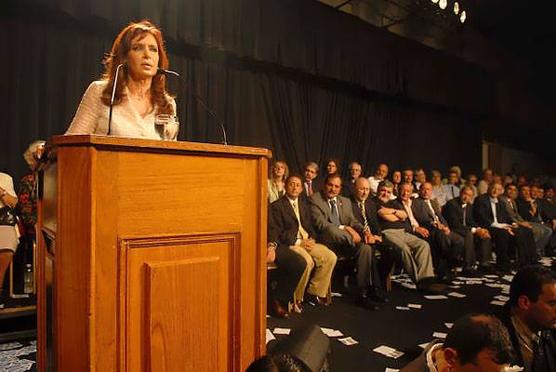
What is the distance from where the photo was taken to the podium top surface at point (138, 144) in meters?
0.86

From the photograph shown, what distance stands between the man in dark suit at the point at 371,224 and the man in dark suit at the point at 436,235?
1.71 feet

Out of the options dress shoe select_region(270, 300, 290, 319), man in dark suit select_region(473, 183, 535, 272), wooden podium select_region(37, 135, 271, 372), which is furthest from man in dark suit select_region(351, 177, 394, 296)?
wooden podium select_region(37, 135, 271, 372)

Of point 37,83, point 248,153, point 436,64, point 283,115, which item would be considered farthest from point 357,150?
point 248,153

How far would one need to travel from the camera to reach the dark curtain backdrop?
4.12 metres

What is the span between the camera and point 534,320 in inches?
67.6

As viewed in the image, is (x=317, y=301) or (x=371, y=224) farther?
(x=371, y=224)

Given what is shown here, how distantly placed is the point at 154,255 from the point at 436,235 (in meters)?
4.53

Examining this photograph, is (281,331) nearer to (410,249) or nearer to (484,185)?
(410,249)

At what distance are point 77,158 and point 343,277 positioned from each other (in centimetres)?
Result: 405

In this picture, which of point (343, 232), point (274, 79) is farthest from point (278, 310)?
point (274, 79)

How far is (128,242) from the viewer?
3.00 ft

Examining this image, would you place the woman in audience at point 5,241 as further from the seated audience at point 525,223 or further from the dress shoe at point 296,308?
the seated audience at point 525,223

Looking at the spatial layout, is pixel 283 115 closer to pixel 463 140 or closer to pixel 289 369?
pixel 463 140

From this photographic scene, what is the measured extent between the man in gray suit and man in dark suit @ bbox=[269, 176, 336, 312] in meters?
0.16
